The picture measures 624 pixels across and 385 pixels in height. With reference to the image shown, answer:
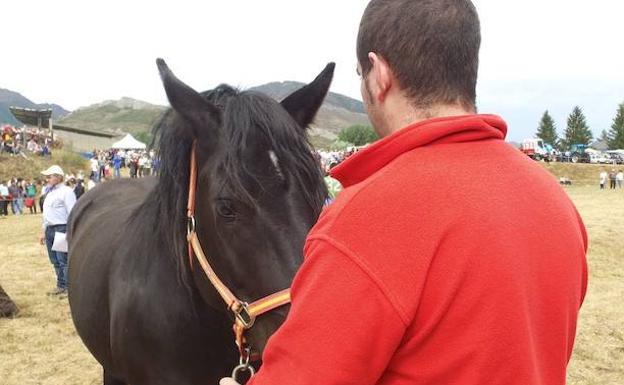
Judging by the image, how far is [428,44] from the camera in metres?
1.00

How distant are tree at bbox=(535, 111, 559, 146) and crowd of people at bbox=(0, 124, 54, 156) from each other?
247 ft

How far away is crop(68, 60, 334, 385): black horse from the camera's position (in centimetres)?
191

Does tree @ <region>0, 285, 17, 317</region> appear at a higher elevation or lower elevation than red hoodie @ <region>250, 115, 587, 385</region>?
lower

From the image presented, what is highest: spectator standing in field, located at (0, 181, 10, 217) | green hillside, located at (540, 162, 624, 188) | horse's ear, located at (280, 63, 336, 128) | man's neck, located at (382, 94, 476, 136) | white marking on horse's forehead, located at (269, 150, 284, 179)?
horse's ear, located at (280, 63, 336, 128)

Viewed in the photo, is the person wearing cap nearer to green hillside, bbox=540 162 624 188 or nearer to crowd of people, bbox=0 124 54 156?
crowd of people, bbox=0 124 54 156

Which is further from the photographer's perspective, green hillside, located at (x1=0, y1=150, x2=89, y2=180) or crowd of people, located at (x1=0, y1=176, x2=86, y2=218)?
green hillside, located at (x1=0, y1=150, x2=89, y2=180)

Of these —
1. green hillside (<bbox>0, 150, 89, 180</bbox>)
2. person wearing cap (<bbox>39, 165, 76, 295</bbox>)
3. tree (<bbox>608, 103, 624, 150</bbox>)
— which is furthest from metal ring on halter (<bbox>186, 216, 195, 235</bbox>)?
tree (<bbox>608, 103, 624, 150</bbox>)

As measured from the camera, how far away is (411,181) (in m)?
0.94

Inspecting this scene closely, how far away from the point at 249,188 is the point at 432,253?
1.13 metres

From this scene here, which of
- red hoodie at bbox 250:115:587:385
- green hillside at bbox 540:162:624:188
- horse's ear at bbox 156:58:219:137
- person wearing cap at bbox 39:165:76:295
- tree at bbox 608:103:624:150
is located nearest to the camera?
red hoodie at bbox 250:115:587:385

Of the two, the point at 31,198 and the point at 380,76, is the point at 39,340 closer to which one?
the point at 380,76

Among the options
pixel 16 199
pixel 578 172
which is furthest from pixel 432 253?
pixel 578 172

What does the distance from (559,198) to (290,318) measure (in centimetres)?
61

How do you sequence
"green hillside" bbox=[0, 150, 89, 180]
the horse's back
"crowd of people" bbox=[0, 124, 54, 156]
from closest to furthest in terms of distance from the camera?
the horse's back < "green hillside" bbox=[0, 150, 89, 180] < "crowd of people" bbox=[0, 124, 54, 156]
